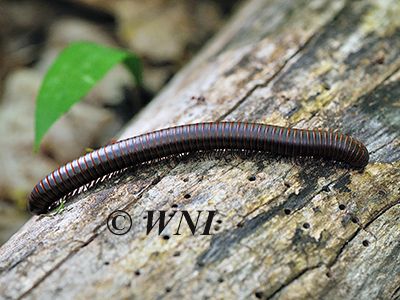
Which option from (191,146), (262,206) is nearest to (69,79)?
(191,146)

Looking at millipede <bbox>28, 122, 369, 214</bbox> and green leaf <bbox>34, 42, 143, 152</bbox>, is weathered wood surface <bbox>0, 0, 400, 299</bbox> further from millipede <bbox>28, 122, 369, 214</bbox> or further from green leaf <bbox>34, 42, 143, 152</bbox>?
green leaf <bbox>34, 42, 143, 152</bbox>

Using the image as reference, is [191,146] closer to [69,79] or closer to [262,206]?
[262,206]

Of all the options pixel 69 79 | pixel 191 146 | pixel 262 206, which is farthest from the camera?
pixel 69 79

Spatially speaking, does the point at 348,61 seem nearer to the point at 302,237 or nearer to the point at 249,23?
the point at 249,23

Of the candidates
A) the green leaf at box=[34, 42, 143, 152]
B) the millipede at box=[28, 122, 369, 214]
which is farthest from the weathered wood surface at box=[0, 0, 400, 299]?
the green leaf at box=[34, 42, 143, 152]

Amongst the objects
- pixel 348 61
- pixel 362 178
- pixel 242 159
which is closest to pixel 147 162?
pixel 242 159
